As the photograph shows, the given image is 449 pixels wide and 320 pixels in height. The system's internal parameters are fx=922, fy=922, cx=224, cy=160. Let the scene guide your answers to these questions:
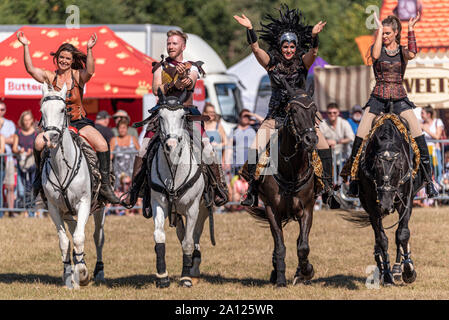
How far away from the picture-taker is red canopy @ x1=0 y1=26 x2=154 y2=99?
70.3 feet

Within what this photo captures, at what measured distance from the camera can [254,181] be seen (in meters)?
11.7

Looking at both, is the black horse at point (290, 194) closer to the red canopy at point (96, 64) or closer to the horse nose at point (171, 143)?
the horse nose at point (171, 143)

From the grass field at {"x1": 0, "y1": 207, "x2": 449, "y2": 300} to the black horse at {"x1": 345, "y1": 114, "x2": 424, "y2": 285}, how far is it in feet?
1.14

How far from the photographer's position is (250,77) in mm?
31969

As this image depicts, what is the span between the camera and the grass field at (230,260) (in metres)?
10.9

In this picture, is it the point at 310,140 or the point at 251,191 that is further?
the point at 251,191

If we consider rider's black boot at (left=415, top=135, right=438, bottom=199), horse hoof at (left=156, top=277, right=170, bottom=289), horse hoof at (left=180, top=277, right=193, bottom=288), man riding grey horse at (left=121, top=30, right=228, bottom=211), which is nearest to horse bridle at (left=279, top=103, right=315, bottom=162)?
man riding grey horse at (left=121, top=30, right=228, bottom=211)

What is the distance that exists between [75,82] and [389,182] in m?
4.12

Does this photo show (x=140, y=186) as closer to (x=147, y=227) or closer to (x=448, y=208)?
(x=147, y=227)

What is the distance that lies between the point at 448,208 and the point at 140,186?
957 centimetres

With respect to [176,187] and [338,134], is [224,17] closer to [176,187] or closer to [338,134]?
[338,134]

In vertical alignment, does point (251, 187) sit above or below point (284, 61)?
below

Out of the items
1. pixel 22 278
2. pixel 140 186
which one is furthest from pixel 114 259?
pixel 140 186

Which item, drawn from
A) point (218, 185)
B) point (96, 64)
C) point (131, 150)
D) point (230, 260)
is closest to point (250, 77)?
point (96, 64)
